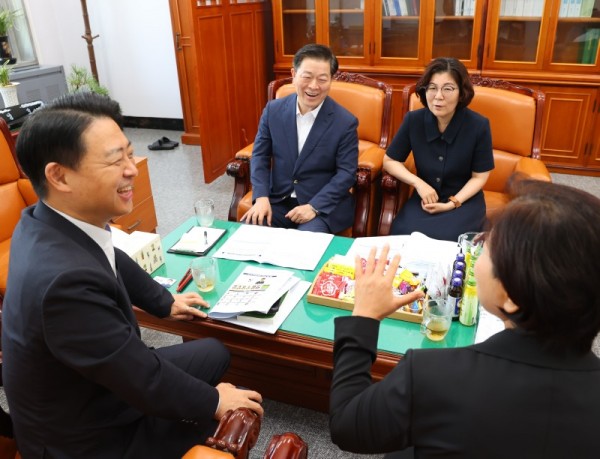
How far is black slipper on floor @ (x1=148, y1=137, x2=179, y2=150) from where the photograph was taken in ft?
15.7

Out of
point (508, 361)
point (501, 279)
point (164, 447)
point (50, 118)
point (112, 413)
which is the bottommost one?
point (164, 447)

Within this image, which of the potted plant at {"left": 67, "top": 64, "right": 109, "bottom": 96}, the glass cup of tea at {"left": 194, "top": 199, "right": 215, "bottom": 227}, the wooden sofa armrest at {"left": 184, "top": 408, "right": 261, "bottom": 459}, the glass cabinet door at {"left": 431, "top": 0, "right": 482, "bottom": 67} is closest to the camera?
the wooden sofa armrest at {"left": 184, "top": 408, "right": 261, "bottom": 459}

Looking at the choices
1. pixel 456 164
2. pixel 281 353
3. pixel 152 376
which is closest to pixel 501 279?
pixel 152 376

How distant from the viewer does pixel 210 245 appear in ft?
6.21

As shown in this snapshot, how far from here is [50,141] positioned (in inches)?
39.6

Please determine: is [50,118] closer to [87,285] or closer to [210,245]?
[87,285]

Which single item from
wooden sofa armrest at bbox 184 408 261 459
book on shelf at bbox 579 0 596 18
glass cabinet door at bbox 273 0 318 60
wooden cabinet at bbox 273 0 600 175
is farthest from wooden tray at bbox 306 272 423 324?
book on shelf at bbox 579 0 596 18

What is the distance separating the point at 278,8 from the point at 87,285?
362 cm

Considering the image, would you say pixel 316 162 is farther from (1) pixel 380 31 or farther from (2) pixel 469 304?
(1) pixel 380 31

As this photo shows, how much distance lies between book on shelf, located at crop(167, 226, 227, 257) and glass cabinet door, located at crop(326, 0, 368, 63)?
2.56 meters

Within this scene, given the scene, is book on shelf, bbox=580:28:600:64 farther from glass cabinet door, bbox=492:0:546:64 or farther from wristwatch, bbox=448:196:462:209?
wristwatch, bbox=448:196:462:209

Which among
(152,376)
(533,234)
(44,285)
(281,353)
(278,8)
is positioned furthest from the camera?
(278,8)

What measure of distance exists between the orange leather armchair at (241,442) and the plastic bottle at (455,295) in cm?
66

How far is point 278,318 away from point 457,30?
316 cm
